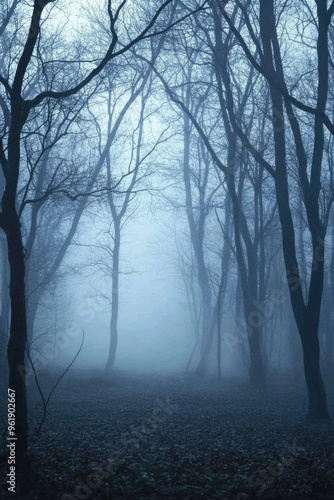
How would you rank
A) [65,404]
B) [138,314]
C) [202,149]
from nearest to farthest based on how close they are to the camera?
1. [65,404]
2. [202,149]
3. [138,314]

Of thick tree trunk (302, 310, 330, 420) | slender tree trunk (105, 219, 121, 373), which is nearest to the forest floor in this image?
thick tree trunk (302, 310, 330, 420)

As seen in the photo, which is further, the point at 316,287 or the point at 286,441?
the point at 316,287

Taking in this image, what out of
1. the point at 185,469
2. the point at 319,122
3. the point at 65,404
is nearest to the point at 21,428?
the point at 185,469

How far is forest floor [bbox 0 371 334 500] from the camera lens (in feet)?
19.4

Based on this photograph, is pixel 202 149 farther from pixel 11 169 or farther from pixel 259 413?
pixel 11 169

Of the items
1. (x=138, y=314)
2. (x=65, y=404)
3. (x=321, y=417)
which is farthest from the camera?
(x=138, y=314)

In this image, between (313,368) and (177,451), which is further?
(313,368)

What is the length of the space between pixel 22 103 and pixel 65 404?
928 cm

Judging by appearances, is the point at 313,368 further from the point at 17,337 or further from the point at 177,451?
the point at 17,337

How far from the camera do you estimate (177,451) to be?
25.5 ft

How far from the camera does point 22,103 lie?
7316 mm

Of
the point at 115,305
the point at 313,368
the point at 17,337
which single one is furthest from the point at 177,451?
the point at 115,305

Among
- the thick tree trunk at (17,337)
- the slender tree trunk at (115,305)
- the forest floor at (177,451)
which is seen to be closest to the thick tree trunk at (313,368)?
the forest floor at (177,451)

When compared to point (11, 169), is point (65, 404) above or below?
below
